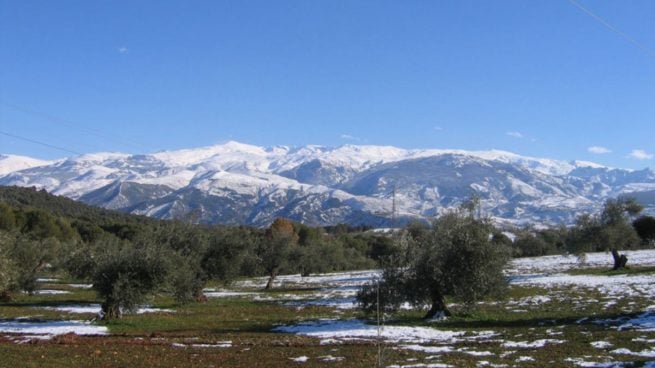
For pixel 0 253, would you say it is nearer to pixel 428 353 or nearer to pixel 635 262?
pixel 428 353

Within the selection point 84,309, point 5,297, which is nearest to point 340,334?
point 84,309

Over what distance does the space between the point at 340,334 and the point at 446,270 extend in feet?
29.8

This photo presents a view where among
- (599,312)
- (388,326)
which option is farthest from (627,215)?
(388,326)

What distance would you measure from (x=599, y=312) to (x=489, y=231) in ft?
25.9

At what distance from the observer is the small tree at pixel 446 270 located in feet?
120

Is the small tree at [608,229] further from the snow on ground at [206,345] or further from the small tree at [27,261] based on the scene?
the small tree at [27,261]

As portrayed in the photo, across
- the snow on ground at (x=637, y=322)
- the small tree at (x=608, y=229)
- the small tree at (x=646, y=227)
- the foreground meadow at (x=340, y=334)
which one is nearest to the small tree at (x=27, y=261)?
the foreground meadow at (x=340, y=334)

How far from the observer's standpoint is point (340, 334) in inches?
1232

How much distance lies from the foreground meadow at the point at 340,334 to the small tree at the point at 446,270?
1.53m

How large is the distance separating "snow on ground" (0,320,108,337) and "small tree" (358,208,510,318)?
16.3m

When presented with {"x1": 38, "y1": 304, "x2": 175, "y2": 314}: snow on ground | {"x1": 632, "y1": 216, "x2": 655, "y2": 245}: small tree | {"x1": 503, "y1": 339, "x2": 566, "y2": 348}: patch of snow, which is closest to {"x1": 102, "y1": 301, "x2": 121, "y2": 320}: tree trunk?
{"x1": 38, "y1": 304, "x2": 175, "y2": 314}: snow on ground

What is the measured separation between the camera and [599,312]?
3500 cm

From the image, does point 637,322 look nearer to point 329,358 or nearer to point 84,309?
point 329,358

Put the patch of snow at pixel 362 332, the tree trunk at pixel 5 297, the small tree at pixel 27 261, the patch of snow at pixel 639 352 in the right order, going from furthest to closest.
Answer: the small tree at pixel 27 261, the tree trunk at pixel 5 297, the patch of snow at pixel 362 332, the patch of snow at pixel 639 352
